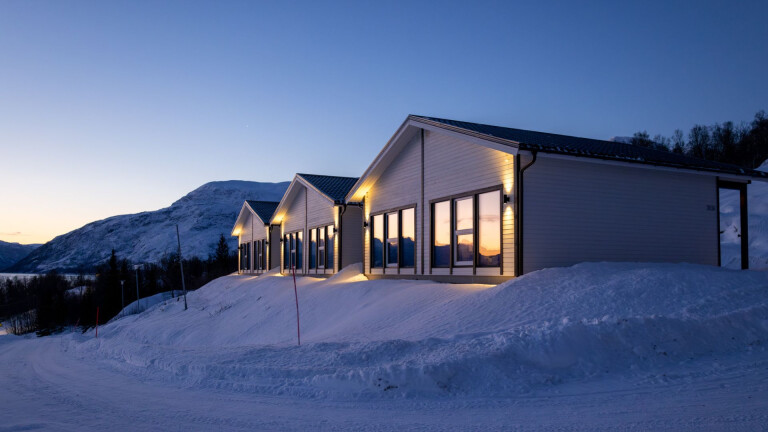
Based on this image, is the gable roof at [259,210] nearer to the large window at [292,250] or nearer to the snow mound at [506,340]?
the large window at [292,250]

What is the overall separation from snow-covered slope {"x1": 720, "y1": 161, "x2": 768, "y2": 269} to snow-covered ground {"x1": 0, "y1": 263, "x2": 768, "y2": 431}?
50.3ft

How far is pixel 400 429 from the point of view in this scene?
228 inches

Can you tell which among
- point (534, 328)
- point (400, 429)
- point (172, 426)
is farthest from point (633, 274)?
point (172, 426)

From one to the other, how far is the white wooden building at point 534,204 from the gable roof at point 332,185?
6.10 meters

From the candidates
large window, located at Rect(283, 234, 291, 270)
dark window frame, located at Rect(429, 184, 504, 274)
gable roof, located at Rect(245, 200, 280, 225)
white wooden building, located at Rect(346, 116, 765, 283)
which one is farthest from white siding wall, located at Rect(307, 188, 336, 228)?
dark window frame, located at Rect(429, 184, 504, 274)

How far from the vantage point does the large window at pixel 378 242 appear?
19.8 meters

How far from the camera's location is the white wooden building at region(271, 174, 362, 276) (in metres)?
24.0

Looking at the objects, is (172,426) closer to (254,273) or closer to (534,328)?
(534,328)

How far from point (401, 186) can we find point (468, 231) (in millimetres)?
4137

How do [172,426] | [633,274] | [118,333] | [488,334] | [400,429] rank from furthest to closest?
[118,333], [633,274], [488,334], [172,426], [400,429]

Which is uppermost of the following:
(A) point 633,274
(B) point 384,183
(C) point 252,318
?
(B) point 384,183

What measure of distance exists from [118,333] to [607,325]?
26292 millimetres

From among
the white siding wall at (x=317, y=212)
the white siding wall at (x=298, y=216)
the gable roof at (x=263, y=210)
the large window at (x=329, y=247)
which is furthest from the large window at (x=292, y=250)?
the large window at (x=329, y=247)

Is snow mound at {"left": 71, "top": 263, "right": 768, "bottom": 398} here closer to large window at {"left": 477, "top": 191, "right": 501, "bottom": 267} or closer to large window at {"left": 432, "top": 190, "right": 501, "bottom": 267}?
large window at {"left": 477, "top": 191, "right": 501, "bottom": 267}
